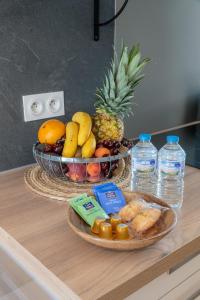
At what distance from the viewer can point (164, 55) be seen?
4.95 feet

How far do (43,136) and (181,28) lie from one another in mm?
925

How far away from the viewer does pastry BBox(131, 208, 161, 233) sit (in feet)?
2.29

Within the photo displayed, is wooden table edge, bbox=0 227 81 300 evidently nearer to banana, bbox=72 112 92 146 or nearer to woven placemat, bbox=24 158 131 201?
woven placemat, bbox=24 158 131 201

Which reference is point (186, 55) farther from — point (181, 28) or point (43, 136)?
point (43, 136)

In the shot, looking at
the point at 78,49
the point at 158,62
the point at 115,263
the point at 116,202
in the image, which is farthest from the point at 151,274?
the point at 158,62

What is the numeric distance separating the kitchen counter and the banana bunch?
152mm

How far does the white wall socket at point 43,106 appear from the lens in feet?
3.53

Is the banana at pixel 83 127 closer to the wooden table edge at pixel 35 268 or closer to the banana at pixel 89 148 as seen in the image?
the banana at pixel 89 148

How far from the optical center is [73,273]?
62cm

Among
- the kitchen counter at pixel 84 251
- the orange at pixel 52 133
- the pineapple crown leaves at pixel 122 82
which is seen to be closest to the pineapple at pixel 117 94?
the pineapple crown leaves at pixel 122 82

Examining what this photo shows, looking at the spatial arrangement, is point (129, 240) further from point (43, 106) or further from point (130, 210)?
point (43, 106)

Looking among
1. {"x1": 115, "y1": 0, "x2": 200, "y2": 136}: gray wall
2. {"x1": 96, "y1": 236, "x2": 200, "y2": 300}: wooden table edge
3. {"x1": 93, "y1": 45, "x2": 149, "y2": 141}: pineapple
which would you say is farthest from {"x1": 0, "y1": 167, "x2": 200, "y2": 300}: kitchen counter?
{"x1": 115, "y1": 0, "x2": 200, "y2": 136}: gray wall

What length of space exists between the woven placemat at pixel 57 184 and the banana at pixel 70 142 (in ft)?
0.29

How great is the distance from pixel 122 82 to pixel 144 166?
0.26 metres
